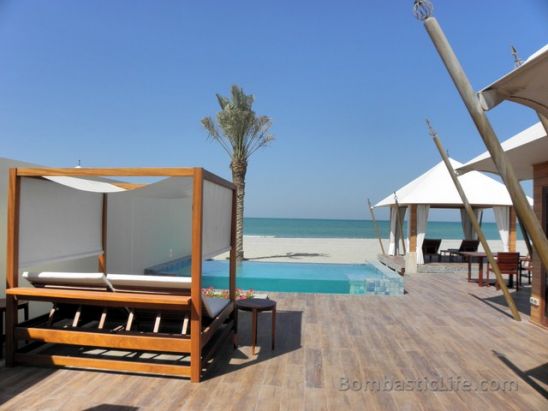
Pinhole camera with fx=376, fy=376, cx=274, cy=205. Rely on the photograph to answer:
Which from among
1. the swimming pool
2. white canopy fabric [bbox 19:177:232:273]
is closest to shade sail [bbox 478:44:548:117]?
white canopy fabric [bbox 19:177:232:273]

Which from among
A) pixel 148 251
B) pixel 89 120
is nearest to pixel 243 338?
pixel 148 251

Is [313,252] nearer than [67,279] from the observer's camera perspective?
No

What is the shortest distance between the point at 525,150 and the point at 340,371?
12.3 ft

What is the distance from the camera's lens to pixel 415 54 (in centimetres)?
1134

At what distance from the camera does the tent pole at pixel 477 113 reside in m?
2.31

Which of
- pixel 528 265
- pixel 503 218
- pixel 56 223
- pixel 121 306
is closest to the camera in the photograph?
pixel 121 306

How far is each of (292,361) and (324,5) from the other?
9147 mm

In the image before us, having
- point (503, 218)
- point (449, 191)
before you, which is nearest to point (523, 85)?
point (449, 191)

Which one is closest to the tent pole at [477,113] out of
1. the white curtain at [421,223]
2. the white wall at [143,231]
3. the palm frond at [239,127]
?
the white wall at [143,231]

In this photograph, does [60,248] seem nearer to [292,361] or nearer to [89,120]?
[292,361]

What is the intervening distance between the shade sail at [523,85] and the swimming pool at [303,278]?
6206 mm

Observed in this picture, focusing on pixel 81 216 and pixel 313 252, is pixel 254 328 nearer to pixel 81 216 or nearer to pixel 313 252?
pixel 81 216

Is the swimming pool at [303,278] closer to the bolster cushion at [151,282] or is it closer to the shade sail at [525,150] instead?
the shade sail at [525,150]

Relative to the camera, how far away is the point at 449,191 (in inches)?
504
